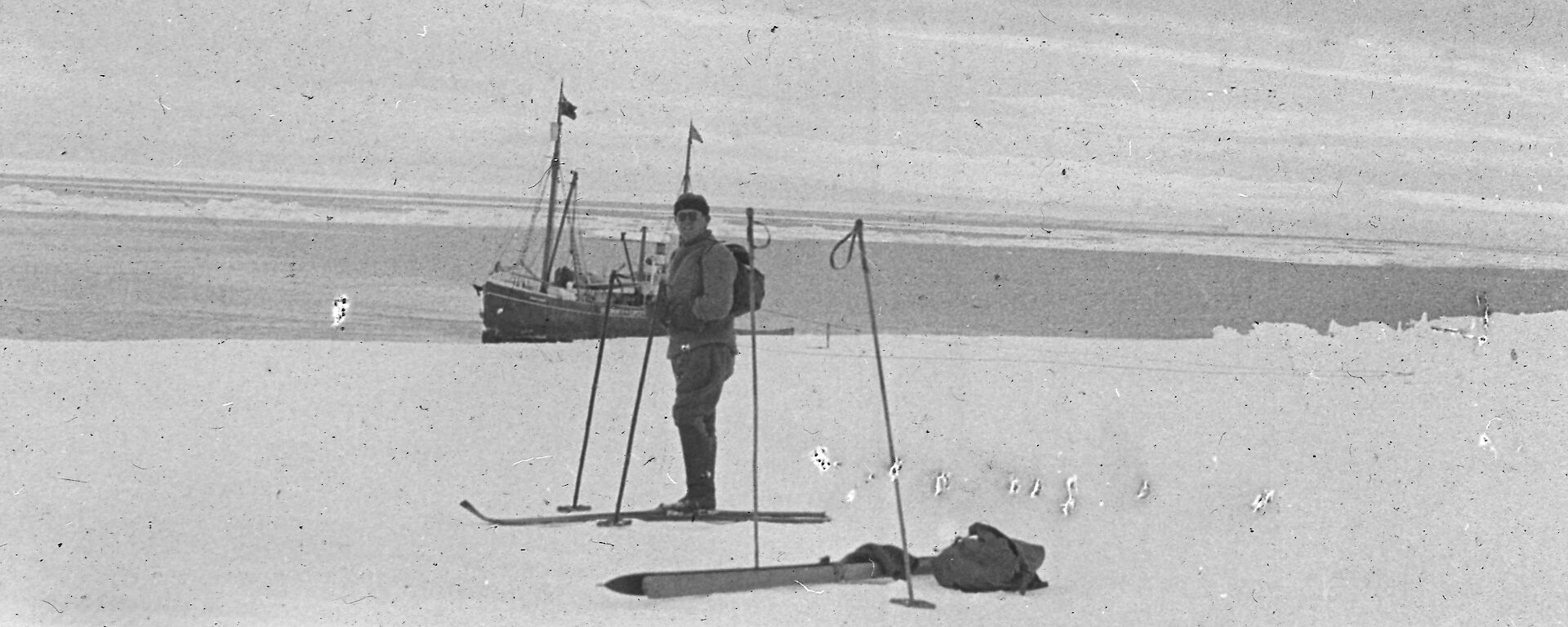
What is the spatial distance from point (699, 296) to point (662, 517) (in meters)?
0.68

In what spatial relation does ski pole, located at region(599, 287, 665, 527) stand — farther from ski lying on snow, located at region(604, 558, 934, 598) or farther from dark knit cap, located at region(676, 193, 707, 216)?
ski lying on snow, located at region(604, 558, 934, 598)

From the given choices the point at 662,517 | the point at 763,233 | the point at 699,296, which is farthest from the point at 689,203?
the point at 662,517

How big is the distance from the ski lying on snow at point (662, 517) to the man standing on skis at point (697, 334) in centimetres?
6

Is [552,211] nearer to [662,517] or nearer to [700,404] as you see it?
[700,404]

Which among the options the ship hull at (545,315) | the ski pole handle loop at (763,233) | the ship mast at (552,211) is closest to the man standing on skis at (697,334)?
the ski pole handle loop at (763,233)

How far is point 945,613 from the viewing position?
415 centimetres

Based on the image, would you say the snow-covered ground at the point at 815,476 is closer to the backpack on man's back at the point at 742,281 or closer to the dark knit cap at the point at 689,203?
the backpack on man's back at the point at 742,281

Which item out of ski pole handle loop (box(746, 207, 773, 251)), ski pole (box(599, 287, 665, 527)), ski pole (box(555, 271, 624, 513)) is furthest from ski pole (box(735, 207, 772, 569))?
ski pole (box(555, 271, 624, 513))

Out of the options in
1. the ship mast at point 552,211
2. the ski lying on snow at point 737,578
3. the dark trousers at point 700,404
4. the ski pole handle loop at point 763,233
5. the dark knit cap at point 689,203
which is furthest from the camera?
the ship mast at point 552,211

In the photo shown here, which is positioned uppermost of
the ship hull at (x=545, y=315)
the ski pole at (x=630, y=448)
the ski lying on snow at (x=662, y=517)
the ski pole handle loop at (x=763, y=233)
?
the ski pole handle loop at (x=763, y=233)

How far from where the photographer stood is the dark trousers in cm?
466

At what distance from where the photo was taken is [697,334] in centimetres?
464

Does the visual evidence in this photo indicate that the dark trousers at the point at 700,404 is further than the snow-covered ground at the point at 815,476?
Yes

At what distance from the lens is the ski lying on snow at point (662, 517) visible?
14.6 ft
